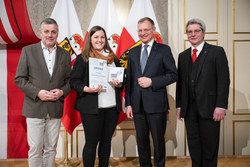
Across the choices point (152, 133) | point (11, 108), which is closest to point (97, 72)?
point (152, 133)

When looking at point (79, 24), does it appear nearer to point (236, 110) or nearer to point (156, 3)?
point (156, 3)

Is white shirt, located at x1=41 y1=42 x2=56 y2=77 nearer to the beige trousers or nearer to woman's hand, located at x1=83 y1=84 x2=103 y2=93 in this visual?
woman's hand, located at x1=83 y1=84 x2=103 y2=93

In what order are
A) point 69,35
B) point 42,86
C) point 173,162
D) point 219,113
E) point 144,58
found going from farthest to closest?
point 173,162, point 69,35, point 144,58, point 42,86, point 219,113

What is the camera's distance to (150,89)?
6.62 feet

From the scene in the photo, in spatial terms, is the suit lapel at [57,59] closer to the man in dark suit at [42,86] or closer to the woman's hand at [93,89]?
the man in dark suit at [42,86]

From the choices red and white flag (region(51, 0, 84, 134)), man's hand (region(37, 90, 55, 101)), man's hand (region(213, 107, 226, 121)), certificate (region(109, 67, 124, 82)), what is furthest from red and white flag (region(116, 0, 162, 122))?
man's hand (region(213, 107, 226, 121))

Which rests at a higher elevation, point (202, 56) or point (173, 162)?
point (202, 56)

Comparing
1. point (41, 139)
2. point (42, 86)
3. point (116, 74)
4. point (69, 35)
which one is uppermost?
point (69, 35)

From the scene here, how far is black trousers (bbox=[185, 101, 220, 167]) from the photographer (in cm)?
193

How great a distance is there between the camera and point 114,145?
3145 mm

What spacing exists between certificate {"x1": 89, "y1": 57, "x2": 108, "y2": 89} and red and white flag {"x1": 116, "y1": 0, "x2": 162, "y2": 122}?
0.78 metres

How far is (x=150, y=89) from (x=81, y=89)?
2.14 ft

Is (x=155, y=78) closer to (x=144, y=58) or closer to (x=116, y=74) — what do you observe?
(x=144, y=58)

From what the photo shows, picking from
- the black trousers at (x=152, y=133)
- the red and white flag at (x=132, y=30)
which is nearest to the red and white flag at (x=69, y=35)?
the red and white flag at (x=132, y=30)
